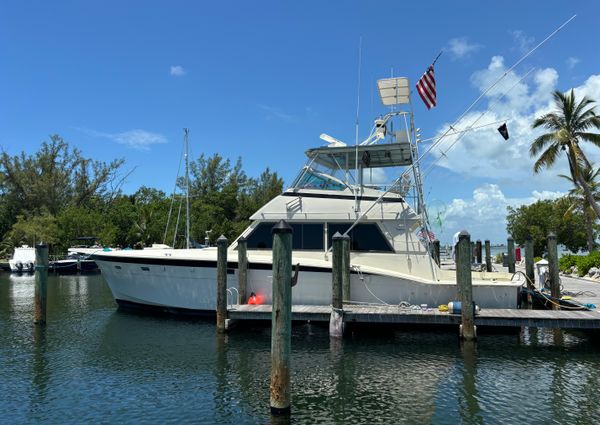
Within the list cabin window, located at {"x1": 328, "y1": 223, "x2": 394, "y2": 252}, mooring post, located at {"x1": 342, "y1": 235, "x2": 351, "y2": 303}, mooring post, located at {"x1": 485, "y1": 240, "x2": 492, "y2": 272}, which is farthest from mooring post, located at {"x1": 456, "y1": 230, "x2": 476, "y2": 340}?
mooring post, located at {"x1": 485, "y1": 240, "x2": 492, "y2": 272}

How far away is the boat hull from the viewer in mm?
11742

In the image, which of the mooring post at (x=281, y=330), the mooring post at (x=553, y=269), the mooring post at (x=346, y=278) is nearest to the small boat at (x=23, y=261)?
the mooring post at (x=346, y=278)

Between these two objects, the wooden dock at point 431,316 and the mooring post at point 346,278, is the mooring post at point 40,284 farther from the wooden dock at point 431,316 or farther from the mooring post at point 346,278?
the mooring post at point 346,278

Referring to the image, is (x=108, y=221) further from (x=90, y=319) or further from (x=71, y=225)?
(x=90, y=319)

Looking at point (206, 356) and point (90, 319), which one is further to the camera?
point (90, 319)

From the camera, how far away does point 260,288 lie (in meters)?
12.6

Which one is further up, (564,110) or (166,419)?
(564,110)

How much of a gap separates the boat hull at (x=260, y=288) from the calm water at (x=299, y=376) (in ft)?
2.68

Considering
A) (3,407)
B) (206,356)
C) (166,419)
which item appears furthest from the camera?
(206,356)

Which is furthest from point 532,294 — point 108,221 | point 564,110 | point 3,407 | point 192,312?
point 108,221

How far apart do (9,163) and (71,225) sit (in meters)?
12.9

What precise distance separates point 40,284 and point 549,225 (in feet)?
123

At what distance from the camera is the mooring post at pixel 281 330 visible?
21.4 ft

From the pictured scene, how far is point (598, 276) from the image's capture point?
1981cm
